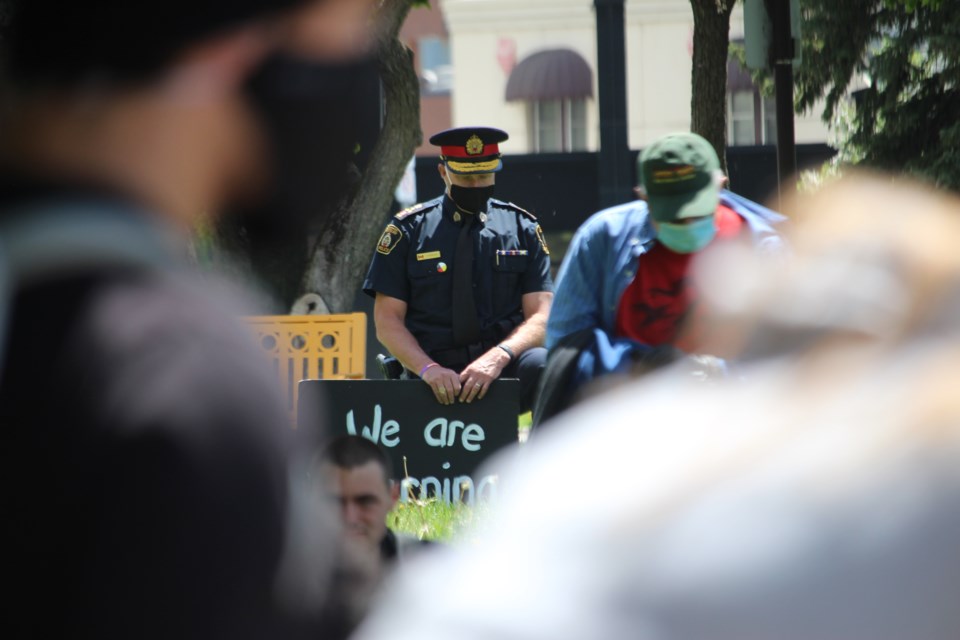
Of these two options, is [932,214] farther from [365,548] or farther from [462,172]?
[462,172]

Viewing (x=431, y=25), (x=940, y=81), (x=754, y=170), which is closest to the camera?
(x=940, y=81)

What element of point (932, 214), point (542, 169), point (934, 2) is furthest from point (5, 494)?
point (542, 169)

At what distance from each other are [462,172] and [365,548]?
4.48 metres

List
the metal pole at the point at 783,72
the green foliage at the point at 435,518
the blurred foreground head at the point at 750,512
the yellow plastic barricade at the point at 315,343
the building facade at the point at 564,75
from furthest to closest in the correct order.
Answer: the building facade at the point at 564,75
the yellow plastic barricade at the point at 315,343
the metal pole at the point at 783,72
the green foliage at the point at 435,518
the blurred foreground head at the point at 750,512

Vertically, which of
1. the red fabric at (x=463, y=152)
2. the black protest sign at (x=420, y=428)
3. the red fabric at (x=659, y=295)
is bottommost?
the black protest sign at (x=420, y=428)

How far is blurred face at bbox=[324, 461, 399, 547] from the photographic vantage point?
321 cm

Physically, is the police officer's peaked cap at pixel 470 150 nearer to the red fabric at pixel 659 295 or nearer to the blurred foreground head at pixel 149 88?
the red fabric at pixel 659 295

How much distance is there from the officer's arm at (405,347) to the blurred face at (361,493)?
2229 mm

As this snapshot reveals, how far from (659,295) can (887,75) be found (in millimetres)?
13892

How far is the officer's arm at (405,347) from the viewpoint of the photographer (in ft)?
21.0

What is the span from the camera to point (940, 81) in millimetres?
16891

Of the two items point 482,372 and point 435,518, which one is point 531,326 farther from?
point 435,518

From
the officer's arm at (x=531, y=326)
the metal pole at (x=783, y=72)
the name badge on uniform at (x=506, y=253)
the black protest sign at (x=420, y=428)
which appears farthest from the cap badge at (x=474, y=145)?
the metal pole at (x=783, y=72)

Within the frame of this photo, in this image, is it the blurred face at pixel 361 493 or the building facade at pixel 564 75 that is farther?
the building facade at pixel 564 75
